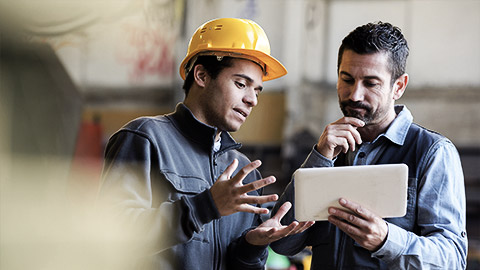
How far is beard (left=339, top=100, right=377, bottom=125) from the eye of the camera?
1.96 meters

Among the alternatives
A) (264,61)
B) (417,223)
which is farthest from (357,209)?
(264,61)

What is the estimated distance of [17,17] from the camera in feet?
1.34

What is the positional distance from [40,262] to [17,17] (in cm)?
20

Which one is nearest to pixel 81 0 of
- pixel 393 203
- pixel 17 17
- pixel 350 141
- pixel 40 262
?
pixel 17 17

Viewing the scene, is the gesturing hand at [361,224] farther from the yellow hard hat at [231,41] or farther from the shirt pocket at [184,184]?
the yellow hard hat at [231,41]

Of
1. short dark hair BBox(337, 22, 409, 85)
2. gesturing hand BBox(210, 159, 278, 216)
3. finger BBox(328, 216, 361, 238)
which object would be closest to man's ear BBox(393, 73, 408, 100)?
short dark hair BBox(337, 22, 409, 85)

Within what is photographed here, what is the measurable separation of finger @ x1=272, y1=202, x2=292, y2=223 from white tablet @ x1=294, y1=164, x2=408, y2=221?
1.02ft

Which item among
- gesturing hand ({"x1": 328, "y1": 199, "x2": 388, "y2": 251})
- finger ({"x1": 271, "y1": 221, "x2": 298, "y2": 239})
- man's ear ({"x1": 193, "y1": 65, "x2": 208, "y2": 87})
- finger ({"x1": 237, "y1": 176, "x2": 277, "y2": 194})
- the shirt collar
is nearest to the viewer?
finger ({"x1": 237, "y1": 176, "x2": 277, "y2": 194})

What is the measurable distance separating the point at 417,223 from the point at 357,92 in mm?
524

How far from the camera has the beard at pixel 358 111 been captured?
1960 millimetres

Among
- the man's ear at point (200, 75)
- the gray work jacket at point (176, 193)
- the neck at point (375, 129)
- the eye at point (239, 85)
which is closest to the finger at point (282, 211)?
the gray work jacket at point (176, 193)

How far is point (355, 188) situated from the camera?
1622 millimetres

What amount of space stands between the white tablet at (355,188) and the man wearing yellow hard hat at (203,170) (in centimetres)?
→ 12

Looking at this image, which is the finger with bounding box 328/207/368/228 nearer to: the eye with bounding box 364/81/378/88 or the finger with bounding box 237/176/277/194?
the finger with bounding box 237/176/277/194
